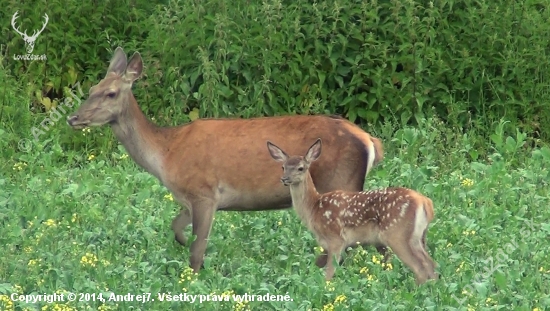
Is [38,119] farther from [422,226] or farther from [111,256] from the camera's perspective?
[422,226]

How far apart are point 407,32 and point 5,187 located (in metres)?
3.83

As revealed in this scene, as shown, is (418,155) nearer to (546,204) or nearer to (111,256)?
(546,204)

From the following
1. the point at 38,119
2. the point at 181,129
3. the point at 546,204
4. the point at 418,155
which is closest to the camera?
the point at 181,129

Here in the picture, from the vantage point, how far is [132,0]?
46.2 ft

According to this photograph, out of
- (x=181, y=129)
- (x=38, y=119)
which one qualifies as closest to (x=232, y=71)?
(x=38, y=119)

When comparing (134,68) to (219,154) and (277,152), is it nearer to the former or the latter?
(219,154)

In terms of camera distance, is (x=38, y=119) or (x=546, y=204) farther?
(x=38, y=119)

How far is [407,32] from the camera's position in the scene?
13.1 metres

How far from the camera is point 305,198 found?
9.72 meters

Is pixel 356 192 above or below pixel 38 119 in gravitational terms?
above

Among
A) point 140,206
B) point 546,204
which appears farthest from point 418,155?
point 140,206

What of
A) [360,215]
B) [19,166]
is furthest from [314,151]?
[19,166]

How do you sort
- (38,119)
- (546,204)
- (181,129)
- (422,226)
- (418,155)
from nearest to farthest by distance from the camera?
(422,226), (181,129), (546,204), (418,155), (38,119)

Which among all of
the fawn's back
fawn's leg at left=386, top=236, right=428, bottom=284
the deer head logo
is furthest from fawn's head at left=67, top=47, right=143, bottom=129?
the deer head logo
